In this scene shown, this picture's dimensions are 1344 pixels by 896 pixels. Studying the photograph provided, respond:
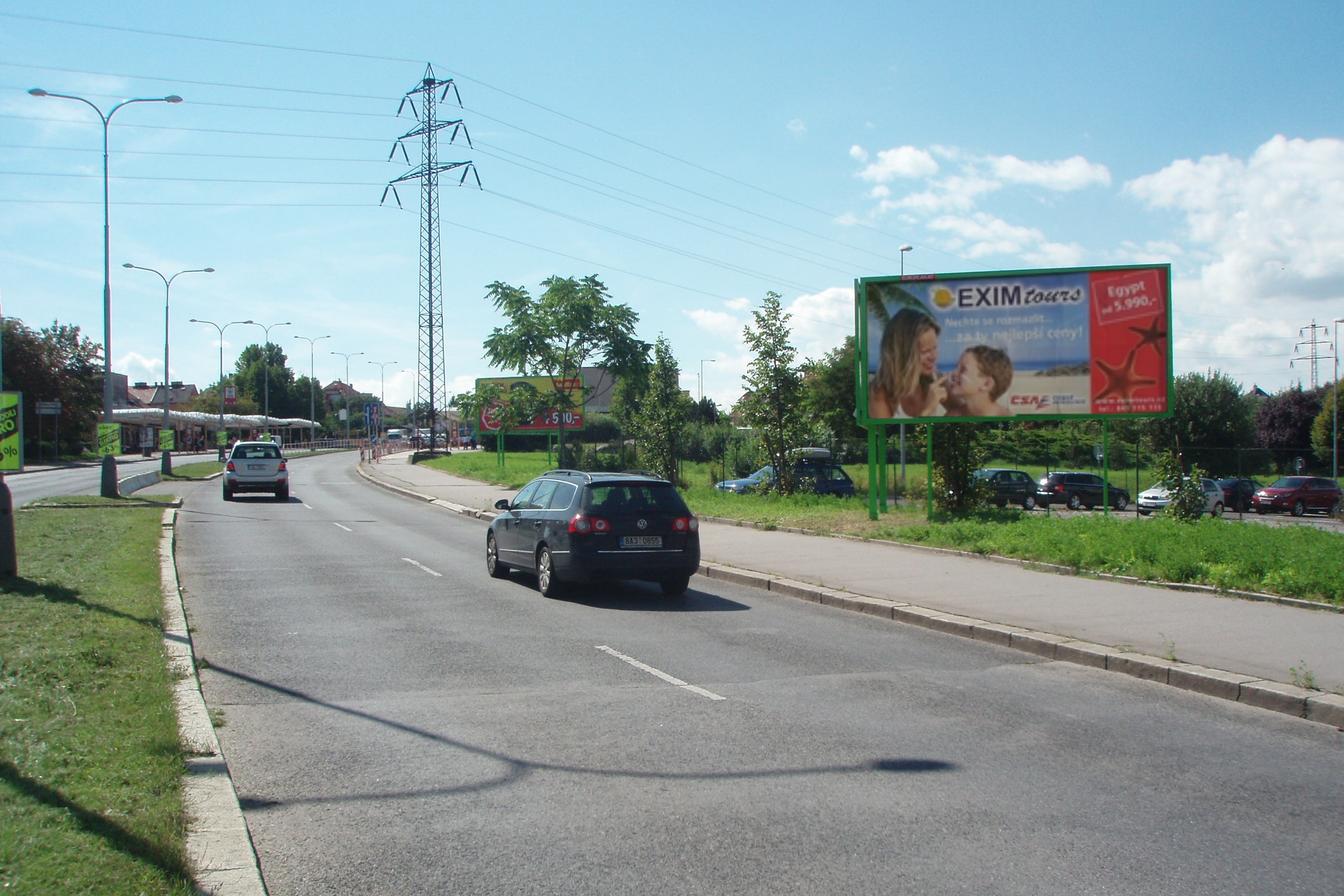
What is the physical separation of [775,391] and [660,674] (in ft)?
63.8

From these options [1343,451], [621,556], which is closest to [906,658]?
[621,556]

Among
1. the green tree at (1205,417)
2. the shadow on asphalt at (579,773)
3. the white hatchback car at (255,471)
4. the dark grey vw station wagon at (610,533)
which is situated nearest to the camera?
the shadow on asphalt at (579,773)

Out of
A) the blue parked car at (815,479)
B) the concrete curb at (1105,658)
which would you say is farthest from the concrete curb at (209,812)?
the blue parked car at (815,479)

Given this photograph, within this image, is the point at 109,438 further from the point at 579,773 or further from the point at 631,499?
the point at 579,773

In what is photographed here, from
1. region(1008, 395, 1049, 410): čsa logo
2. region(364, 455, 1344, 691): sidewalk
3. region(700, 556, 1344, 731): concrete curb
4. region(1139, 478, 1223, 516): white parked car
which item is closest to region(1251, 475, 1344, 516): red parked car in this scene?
region(1139, 478, 1223, 516): white parked car

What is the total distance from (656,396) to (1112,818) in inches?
1085

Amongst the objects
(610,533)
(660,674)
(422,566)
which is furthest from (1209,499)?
(660,674)

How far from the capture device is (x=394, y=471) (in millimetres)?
48062

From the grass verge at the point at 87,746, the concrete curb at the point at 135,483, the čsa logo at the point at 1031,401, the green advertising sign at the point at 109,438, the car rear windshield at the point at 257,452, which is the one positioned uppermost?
the čsa logo at the point at 1031,401

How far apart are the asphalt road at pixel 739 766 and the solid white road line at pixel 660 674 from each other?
4 centimetres

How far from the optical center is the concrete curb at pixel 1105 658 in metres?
6.90

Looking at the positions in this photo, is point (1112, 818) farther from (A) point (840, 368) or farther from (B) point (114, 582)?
(A) point (840, 368)

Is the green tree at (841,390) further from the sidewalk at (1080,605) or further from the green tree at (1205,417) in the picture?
the sidewalk at (1080,605)

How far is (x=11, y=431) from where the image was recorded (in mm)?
11844
